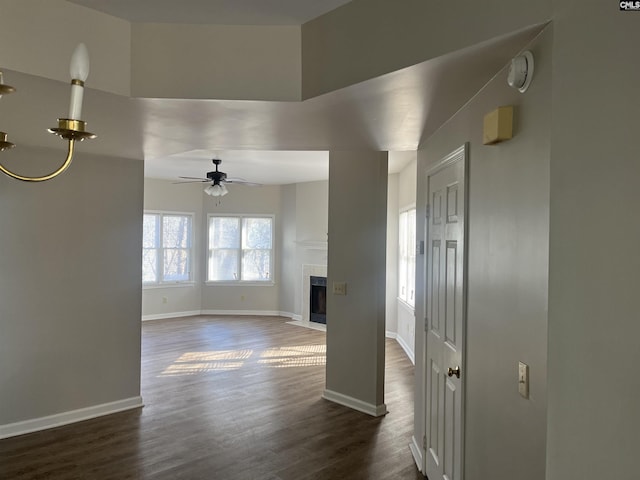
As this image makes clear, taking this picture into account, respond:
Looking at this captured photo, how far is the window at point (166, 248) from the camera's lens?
29.1 ft

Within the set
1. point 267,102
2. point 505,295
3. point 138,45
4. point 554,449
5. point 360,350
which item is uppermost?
point 138,45

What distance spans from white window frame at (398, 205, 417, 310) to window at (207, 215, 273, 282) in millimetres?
3247

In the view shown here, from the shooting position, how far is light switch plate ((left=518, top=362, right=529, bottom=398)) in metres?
1.57

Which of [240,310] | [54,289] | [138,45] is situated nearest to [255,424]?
[54,289]

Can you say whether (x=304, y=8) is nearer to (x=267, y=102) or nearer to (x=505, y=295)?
(x=267, y=102)

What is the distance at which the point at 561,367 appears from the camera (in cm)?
140

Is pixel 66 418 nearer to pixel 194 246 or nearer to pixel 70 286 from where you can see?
pixel 70 286

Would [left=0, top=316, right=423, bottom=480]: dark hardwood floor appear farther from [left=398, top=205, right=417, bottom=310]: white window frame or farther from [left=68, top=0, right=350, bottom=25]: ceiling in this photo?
[left=68, top=0, right=350, bottom=25]: ceiling

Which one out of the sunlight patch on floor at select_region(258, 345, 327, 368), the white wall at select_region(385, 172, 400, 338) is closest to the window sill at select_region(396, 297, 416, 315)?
the white wall at select_region(385, 172, 400, 338)

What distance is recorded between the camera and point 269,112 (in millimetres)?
2516

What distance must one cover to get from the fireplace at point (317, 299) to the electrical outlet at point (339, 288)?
4.08 metres

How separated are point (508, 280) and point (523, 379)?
0.36 metres

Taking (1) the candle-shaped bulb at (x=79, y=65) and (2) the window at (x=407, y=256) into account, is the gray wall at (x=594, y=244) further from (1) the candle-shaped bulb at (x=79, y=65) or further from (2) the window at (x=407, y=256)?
(2) the window at (x=407, y=256)

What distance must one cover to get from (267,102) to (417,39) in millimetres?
850
